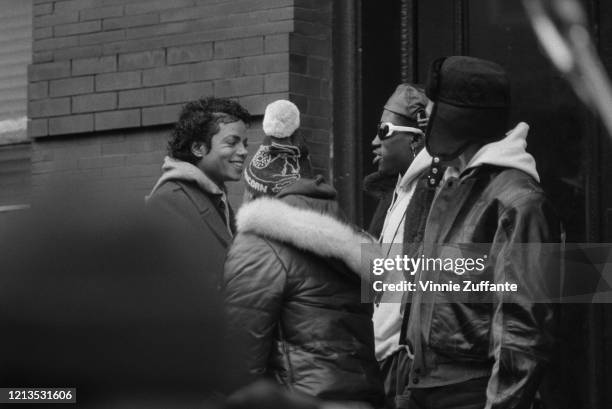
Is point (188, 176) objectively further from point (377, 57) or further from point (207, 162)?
point (377, 57)

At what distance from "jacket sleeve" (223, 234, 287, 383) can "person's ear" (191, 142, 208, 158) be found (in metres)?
1.55

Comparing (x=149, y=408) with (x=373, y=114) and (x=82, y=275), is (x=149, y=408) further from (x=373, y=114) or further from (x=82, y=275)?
(x=373, y=114)

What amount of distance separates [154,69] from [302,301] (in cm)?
344

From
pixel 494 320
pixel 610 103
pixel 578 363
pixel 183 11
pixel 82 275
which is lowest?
pixel 578 363

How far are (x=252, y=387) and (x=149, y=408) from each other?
0.42ft

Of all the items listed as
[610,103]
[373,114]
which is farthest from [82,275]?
[373,114]

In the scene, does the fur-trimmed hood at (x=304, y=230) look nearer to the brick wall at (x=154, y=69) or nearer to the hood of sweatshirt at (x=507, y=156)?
the hood of sweatshirt at (x=507, y=156)

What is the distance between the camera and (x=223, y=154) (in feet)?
20.7

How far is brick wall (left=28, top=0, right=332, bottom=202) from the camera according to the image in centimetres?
744

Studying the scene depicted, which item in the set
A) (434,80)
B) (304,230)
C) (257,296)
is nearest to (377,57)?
(434,80)

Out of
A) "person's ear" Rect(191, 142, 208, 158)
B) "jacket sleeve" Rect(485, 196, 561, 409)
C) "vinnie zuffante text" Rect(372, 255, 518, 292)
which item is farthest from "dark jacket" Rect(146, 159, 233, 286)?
"jacket sleeve" Rect(485, 196, 561, 409)

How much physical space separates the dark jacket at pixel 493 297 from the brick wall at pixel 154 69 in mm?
2977

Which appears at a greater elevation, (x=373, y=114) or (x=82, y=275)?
(x=373, y=114)

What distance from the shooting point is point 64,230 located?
4.77 feet
